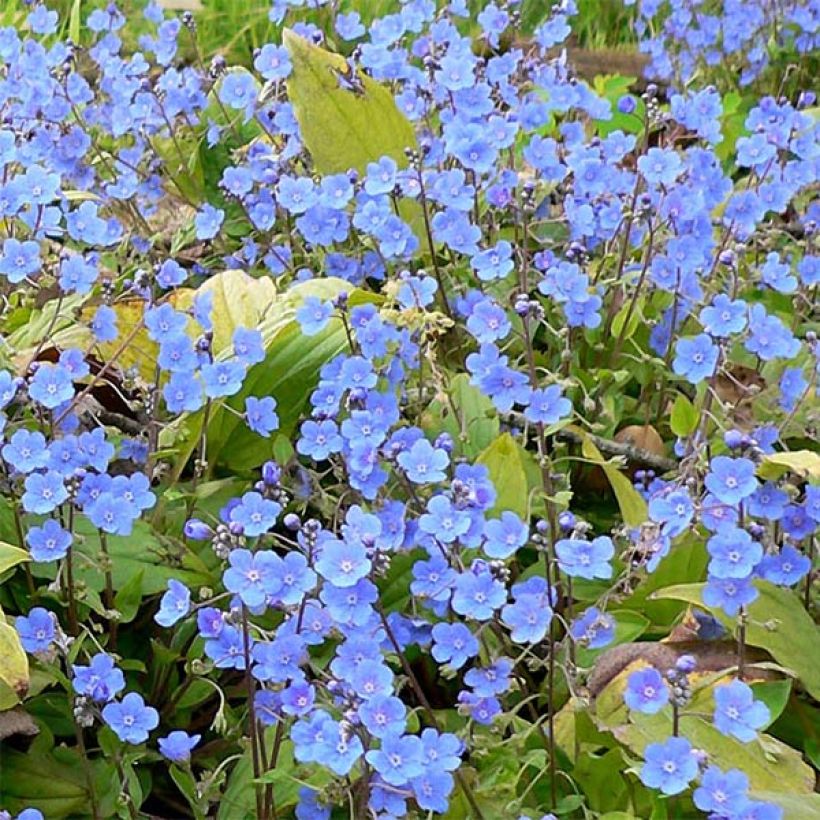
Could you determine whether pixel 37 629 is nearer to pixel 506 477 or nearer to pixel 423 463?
pixel 423 463

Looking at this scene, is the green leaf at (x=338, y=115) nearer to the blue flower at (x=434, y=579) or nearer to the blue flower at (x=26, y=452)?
the blue flower at (x=26, y=452)

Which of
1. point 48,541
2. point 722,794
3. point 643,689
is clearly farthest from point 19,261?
point 722,794

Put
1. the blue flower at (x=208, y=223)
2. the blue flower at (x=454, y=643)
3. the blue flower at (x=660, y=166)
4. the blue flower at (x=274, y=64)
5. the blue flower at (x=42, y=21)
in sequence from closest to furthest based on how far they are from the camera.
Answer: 1. the blue flower at (x=454, y=643)
2. the blue flower at (x=660, y=166)
3. the blue flower at (x=208, y=223)
4. the blue flower at (x=274, y=64)
5. the blue flower at (x=42, y=21)

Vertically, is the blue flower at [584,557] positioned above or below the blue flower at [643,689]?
above

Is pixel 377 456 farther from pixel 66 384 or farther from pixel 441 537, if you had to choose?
pixel 66 384

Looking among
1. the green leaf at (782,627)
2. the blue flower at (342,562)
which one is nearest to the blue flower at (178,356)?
the blue flower at (342,562)

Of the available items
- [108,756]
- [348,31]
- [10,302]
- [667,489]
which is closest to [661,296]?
[667,489]
